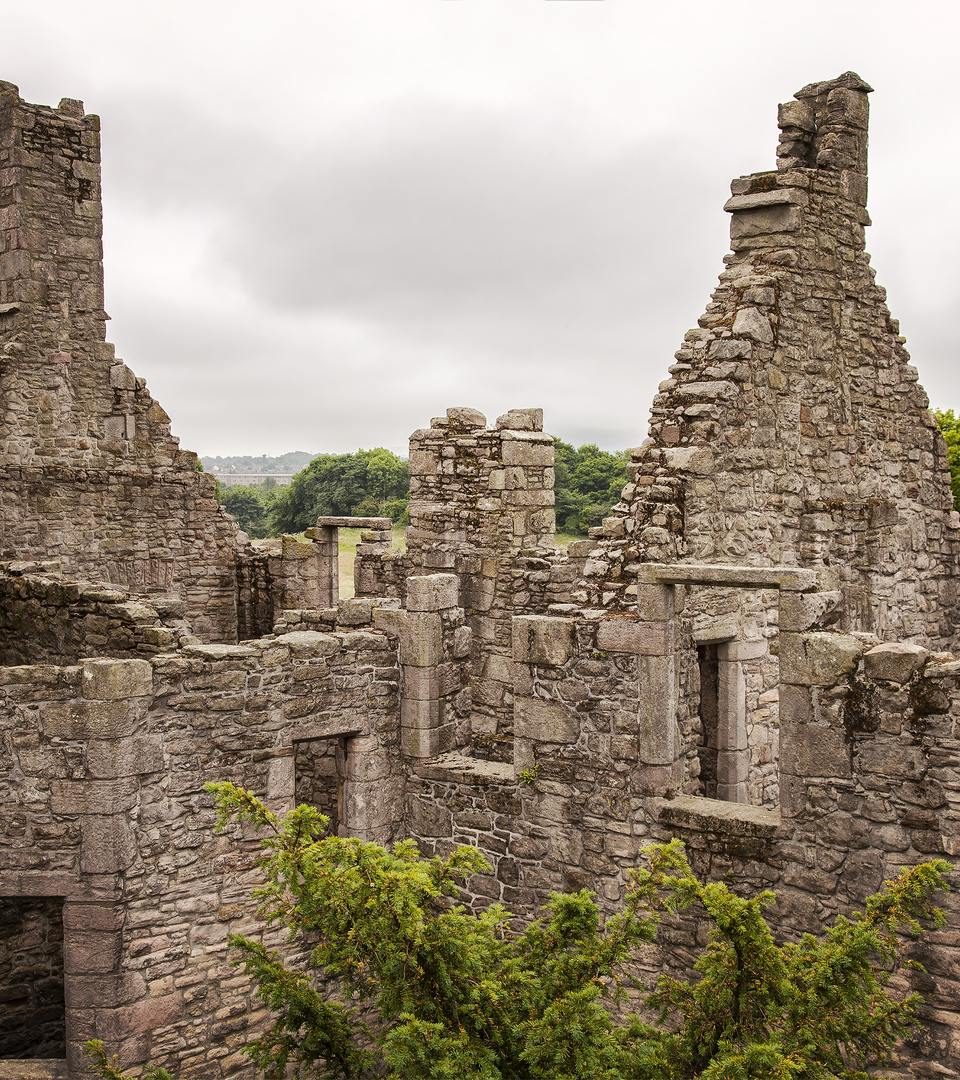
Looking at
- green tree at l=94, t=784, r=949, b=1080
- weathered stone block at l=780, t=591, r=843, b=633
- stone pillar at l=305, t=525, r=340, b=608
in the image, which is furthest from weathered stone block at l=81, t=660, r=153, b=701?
stone pillar at l=305, t=525, r=340, b=608

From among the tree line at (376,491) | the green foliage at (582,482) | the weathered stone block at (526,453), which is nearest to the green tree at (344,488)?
the tree line at (376,491)

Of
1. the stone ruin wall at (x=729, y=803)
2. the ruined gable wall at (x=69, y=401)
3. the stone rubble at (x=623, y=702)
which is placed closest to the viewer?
the stone ruin wall at (x=729, y=803)

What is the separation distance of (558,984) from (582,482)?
4416 cm

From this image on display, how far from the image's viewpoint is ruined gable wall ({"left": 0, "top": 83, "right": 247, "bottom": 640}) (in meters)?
17.7

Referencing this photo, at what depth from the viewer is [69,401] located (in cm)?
1822

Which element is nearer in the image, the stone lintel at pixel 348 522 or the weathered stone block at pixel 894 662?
the weathered stone block at pixel 894 662

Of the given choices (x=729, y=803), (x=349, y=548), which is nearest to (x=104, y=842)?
(x=729, y=803)

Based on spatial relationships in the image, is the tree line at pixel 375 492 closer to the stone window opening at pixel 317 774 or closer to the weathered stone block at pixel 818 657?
the stone window opening at pixel 317 774

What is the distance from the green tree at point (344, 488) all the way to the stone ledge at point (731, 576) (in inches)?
1869

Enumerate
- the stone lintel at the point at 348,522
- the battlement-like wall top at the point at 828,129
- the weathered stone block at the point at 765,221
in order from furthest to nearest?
1. the stone lintel at the point at 348,522
2. the battlement-like wall top at the point at 828,129
3. the weathered stone block at the point at 765,221

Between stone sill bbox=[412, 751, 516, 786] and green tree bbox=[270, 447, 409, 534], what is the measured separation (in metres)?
45.9

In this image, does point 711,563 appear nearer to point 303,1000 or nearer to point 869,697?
point 869,697

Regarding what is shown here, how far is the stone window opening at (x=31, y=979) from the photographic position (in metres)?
12.5

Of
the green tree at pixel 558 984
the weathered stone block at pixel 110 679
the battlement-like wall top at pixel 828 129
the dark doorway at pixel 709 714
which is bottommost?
→ the green tree at pixel 558 984
